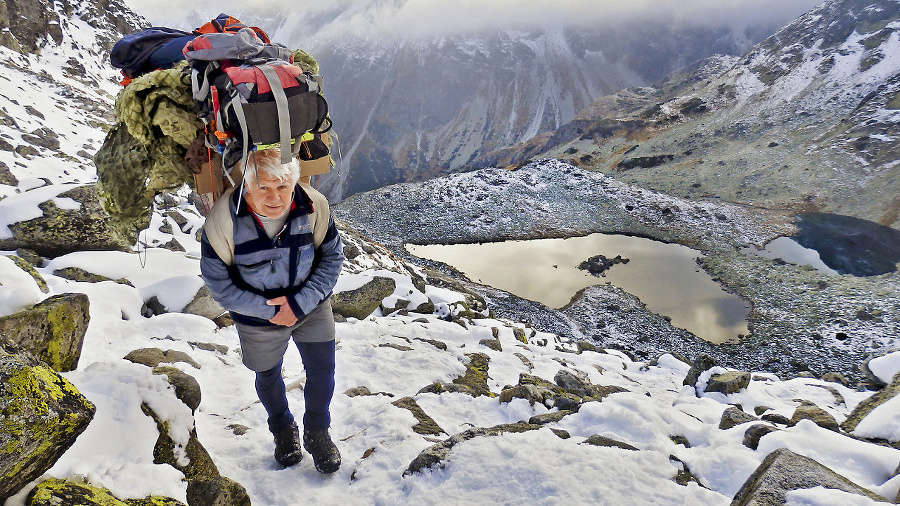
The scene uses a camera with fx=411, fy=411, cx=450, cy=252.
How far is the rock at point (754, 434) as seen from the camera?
4.11 metres

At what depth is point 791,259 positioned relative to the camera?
29.5 metres

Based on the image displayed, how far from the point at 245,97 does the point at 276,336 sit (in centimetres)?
176

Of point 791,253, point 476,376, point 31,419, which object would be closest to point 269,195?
point 31,419

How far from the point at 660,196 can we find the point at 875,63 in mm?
37780

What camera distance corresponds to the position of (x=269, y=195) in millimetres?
2754

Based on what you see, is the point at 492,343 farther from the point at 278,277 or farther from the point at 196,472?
the point at 278,277

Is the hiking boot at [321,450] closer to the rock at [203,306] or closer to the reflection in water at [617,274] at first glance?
the rock at [203,306]

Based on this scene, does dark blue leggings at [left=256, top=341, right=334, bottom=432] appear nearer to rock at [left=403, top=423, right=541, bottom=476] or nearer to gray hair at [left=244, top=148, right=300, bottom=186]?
rock at [left=403, top=423, right=541, bottom=476]

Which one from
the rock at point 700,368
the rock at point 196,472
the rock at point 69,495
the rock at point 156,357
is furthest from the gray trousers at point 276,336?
the rock at point 700,368

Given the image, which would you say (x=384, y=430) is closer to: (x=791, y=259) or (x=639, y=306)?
(x=639, y=306)

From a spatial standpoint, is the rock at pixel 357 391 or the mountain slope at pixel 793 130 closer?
the rock at pixel 357 391

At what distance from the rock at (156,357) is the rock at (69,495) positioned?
7.28 feet

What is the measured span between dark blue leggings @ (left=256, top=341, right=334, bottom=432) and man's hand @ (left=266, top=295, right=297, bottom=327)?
458mm

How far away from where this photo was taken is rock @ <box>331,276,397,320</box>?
9.70 meters
